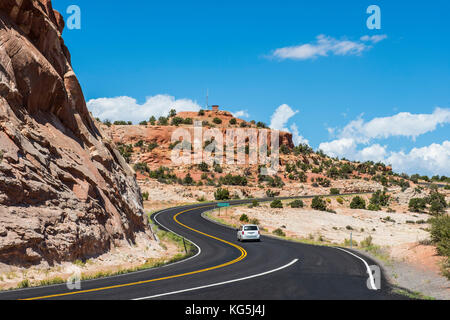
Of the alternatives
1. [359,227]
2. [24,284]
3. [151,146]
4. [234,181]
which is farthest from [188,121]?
[24,284]

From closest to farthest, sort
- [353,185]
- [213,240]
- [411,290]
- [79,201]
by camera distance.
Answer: [411,290] < [79,201] < [213,240] < [353,185]

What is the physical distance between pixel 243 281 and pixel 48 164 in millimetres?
11101

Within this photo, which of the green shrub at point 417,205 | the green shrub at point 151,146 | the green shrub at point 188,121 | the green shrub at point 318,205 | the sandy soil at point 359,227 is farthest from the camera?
the green shrub at point 188,121

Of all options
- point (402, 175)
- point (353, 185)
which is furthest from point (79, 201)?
point (402, 175)

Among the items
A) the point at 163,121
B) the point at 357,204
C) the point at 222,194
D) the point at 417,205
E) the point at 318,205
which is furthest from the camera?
the point at 163,121

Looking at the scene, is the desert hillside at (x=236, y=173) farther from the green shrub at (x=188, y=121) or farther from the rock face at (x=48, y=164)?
the rock face at (x=48, y=164)

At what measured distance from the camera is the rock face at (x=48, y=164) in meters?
14.5

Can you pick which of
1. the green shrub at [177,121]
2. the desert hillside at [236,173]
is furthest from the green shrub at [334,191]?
the green shrub at [177,121]

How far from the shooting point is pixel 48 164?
17.3 meters

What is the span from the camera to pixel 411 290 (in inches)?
436

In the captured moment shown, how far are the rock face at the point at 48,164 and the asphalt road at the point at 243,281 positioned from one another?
3.22 metres

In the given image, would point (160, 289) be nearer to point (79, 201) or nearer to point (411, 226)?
point (79, 201)

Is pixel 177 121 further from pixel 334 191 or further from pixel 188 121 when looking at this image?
pixel 334 191
